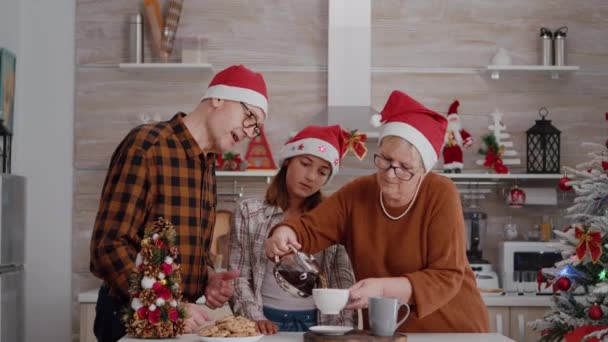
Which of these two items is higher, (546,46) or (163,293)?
(546,46)

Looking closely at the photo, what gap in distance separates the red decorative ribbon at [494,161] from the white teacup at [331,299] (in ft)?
9.02

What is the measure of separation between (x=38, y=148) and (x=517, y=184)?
8.60ft

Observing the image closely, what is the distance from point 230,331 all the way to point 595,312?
68.4 inches

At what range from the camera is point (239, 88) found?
100 inches

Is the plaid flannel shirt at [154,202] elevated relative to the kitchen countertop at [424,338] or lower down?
elevated

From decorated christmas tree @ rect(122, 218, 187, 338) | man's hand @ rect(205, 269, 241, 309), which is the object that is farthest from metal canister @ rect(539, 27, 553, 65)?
decorated christmas tree @ rect(122, 218, 187, 338)

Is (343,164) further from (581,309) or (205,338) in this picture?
(205,338)

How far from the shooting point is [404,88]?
190 inches

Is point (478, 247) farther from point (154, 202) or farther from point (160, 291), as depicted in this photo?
point (160, 291)

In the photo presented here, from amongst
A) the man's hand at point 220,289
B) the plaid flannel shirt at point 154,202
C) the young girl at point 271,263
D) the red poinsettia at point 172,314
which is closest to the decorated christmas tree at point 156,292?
the red poinsettia at point 172,314

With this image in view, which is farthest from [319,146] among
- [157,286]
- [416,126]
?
[157,286]

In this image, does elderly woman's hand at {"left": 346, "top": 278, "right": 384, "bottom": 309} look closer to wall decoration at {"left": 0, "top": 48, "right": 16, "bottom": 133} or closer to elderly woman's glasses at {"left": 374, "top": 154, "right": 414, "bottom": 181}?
elderly woman's glasses at {"left": 374, "top": 154, "right": 414, "bottom": 181}

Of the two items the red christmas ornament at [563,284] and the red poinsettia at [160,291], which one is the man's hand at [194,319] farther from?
the red christmas ornament at [563,284]

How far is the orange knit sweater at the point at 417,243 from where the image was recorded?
222cm
